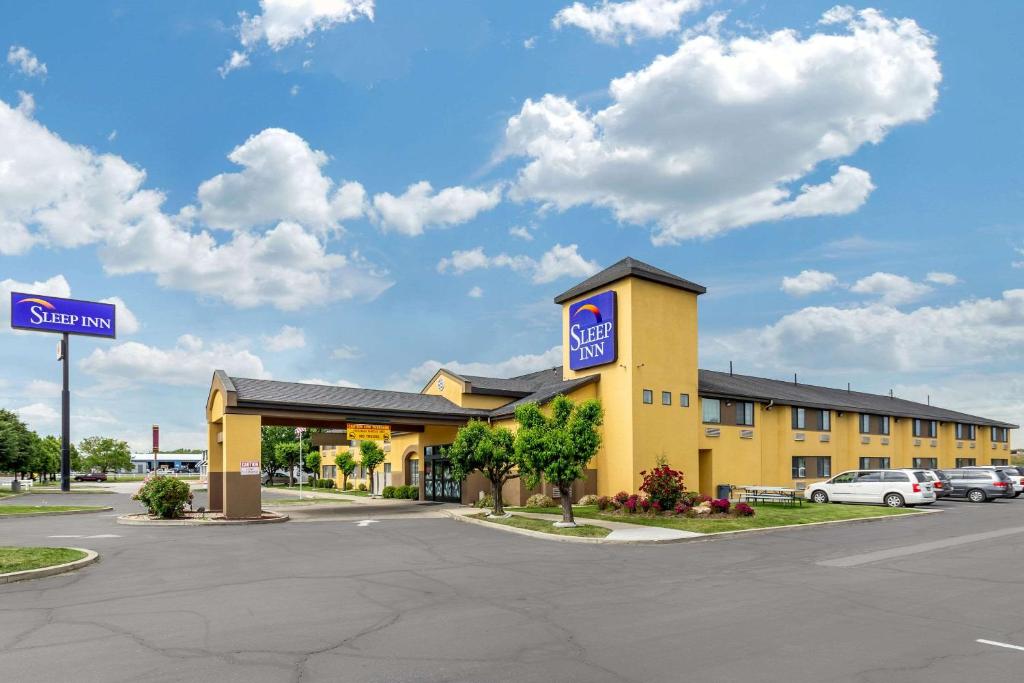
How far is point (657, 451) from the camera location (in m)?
31.2

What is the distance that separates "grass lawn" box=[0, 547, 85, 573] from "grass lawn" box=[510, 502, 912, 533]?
1623cm

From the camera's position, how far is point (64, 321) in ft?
188

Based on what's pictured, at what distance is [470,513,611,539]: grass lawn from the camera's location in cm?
2105

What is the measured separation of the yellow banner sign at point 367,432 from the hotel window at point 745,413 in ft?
57.6

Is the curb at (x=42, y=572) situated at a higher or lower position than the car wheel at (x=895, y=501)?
higher

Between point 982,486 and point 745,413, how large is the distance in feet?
41.9

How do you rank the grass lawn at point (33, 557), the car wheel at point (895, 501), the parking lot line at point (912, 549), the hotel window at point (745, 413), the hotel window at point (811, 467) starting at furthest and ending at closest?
the hotel window at point (811, 467) → the hotel window at point (745, 413) → the car wheel at point (895, 501) → the parking lot line at point (912, 549) → the grass lawn at point (33, 557)

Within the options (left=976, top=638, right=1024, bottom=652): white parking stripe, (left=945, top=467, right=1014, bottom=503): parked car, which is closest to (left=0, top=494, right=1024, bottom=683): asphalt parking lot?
(left=976, top=638, right=1024, bottom=652): white parking stripe

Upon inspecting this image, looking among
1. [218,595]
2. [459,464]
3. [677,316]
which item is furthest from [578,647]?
[677,316]

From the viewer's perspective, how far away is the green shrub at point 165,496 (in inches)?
1081

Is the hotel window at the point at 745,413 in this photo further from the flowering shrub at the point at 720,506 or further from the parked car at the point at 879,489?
the flowering shrub at the point at 720,506

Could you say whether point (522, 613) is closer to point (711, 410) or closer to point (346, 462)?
point (711, 410)

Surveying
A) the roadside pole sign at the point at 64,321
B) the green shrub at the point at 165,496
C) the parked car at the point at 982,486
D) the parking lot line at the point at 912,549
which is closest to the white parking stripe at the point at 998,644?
the parking lot line at the point at 912,549

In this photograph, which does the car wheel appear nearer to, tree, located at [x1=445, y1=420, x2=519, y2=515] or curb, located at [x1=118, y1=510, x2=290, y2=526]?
tree, located at [x1=445, y1=420, x2=519, y2=515]
